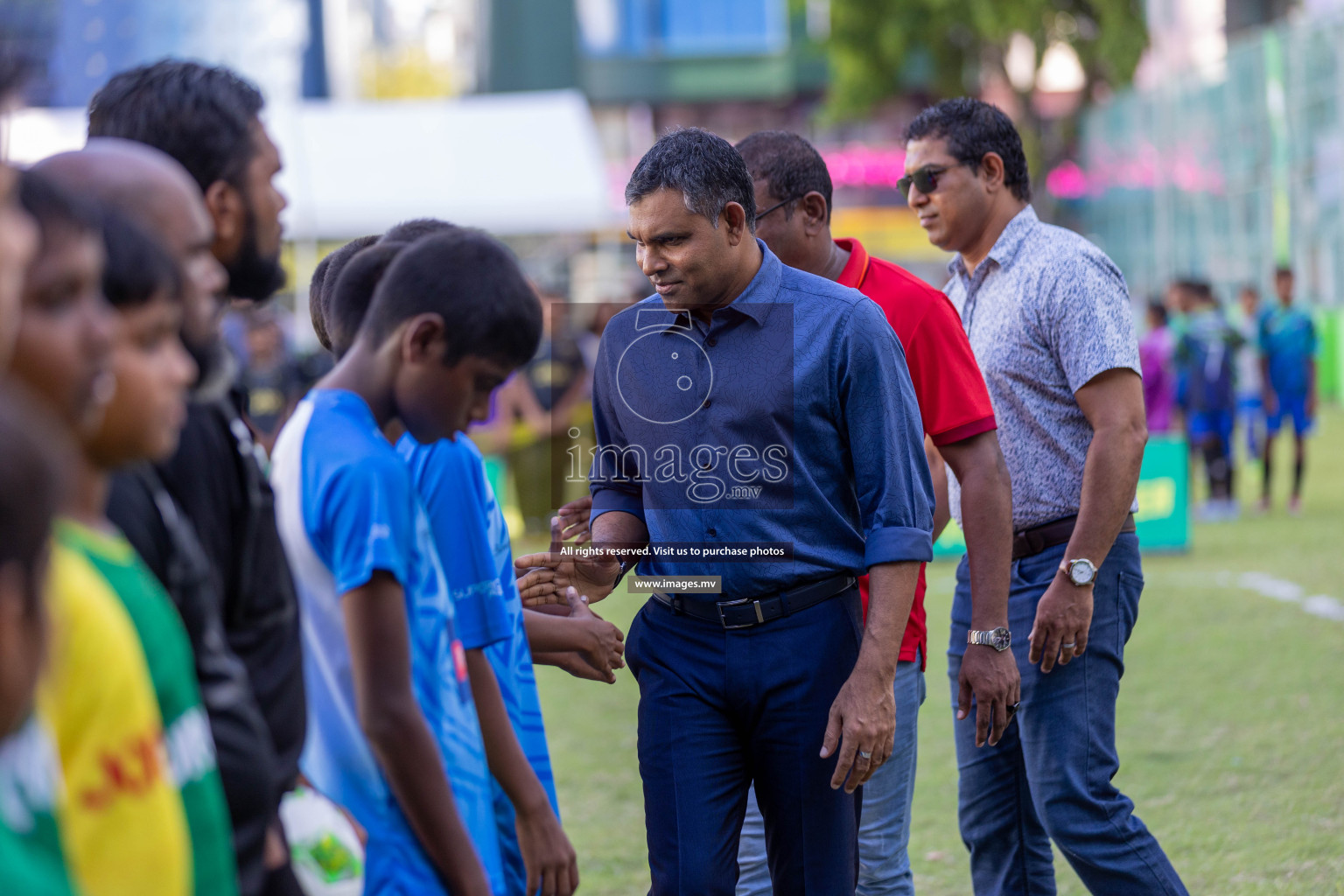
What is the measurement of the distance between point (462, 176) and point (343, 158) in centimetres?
172

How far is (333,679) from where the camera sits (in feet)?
7.43

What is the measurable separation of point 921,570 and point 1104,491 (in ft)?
2.19

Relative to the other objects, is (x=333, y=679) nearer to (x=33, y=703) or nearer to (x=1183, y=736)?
(x=33, y=703)

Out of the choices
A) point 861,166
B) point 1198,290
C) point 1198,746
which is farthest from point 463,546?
point 861,166

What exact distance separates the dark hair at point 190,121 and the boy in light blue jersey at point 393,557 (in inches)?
13.1

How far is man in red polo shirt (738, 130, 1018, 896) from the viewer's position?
3.48 metres

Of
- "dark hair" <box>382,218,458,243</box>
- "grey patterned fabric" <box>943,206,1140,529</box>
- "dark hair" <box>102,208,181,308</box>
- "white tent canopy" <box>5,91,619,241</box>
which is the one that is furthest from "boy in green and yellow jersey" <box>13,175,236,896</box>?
"white tent canopy" <box>5,91,619,241</box>

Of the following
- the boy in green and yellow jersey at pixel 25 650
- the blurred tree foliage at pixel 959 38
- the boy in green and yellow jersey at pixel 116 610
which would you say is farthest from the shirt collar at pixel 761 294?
the blurred tree foliage at pixel 959 38

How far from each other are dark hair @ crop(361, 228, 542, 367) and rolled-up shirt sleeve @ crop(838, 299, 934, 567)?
103 centimetres

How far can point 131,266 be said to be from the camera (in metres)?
1.72

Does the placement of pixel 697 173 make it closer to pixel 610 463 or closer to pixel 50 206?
pixel 610 463

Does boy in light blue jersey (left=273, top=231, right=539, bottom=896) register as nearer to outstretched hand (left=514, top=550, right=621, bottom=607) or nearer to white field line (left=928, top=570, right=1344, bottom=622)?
outstretched hand (left=514, top=550, right=621, bottom=607)

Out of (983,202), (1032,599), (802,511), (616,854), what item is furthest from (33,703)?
(616,854)

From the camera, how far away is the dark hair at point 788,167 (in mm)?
3900
